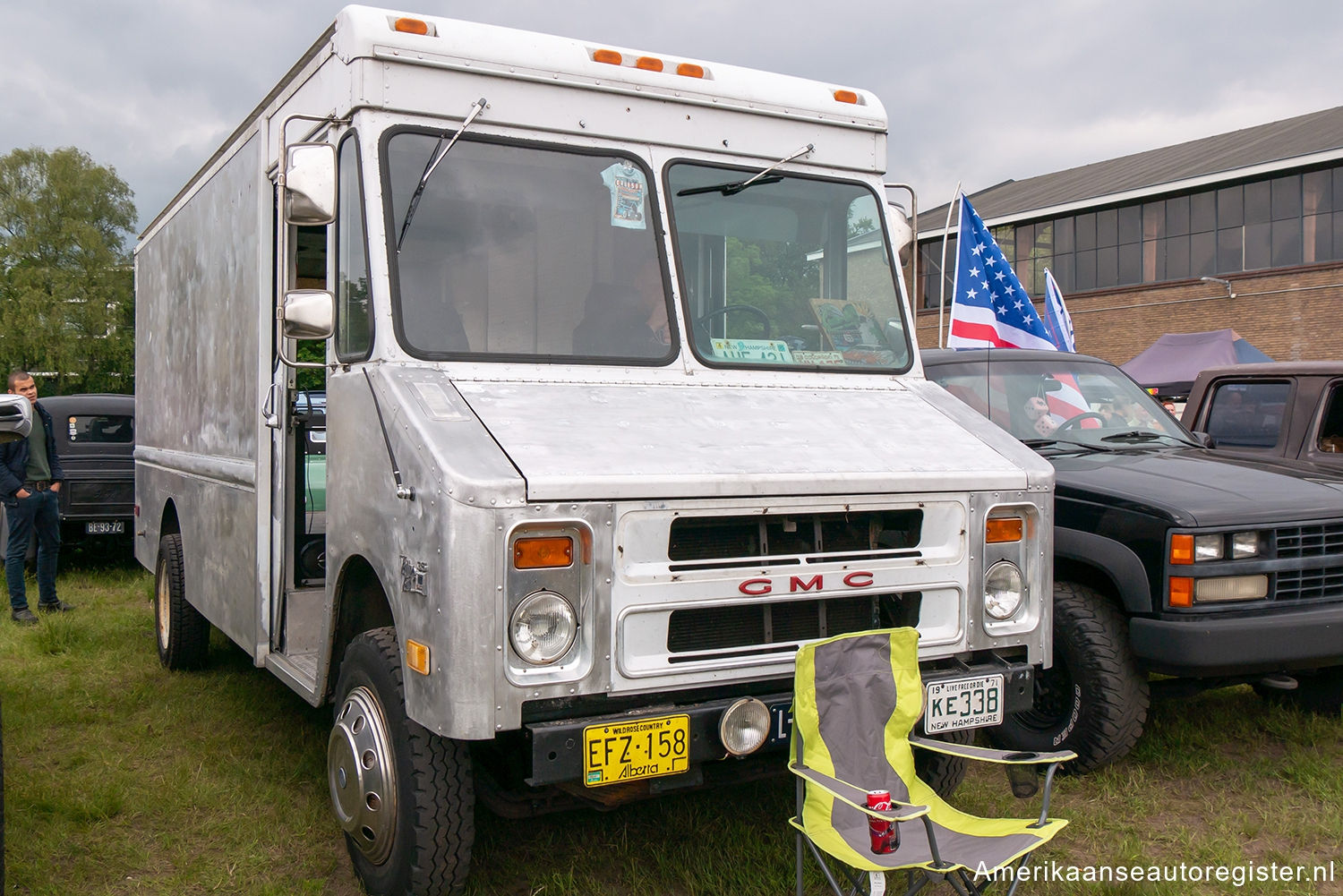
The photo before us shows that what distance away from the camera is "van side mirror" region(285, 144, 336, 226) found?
3.63m

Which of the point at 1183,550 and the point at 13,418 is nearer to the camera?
the point at 13,418

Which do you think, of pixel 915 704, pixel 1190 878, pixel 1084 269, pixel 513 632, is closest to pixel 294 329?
pixel 513 632

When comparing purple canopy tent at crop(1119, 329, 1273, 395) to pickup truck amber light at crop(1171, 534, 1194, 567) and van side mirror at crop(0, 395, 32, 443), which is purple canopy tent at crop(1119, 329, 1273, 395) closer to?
pickup truck amber light at crop(1171, 534, 1194, 567)

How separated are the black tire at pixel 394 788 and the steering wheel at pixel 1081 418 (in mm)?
3958

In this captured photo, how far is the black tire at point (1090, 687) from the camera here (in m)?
4.79

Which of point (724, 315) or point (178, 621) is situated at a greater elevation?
point (724, 315)

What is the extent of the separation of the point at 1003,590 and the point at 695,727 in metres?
1.27

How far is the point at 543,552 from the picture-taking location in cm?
305

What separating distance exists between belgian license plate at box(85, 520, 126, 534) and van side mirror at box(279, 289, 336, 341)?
775 cm

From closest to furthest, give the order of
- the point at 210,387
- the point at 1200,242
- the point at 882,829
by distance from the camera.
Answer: the point at 882,829 → the point at 210,387 → the point at 1200,242

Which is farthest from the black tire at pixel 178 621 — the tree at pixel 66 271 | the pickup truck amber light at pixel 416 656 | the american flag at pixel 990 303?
the tree at pixel 66 271

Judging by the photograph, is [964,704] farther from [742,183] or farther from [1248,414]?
[1248,414]

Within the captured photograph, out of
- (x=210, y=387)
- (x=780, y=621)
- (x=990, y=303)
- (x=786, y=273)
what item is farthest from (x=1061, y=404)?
(x=210, y=387)

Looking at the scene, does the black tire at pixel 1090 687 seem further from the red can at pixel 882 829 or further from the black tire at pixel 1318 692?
the red can at pixel 882 829
